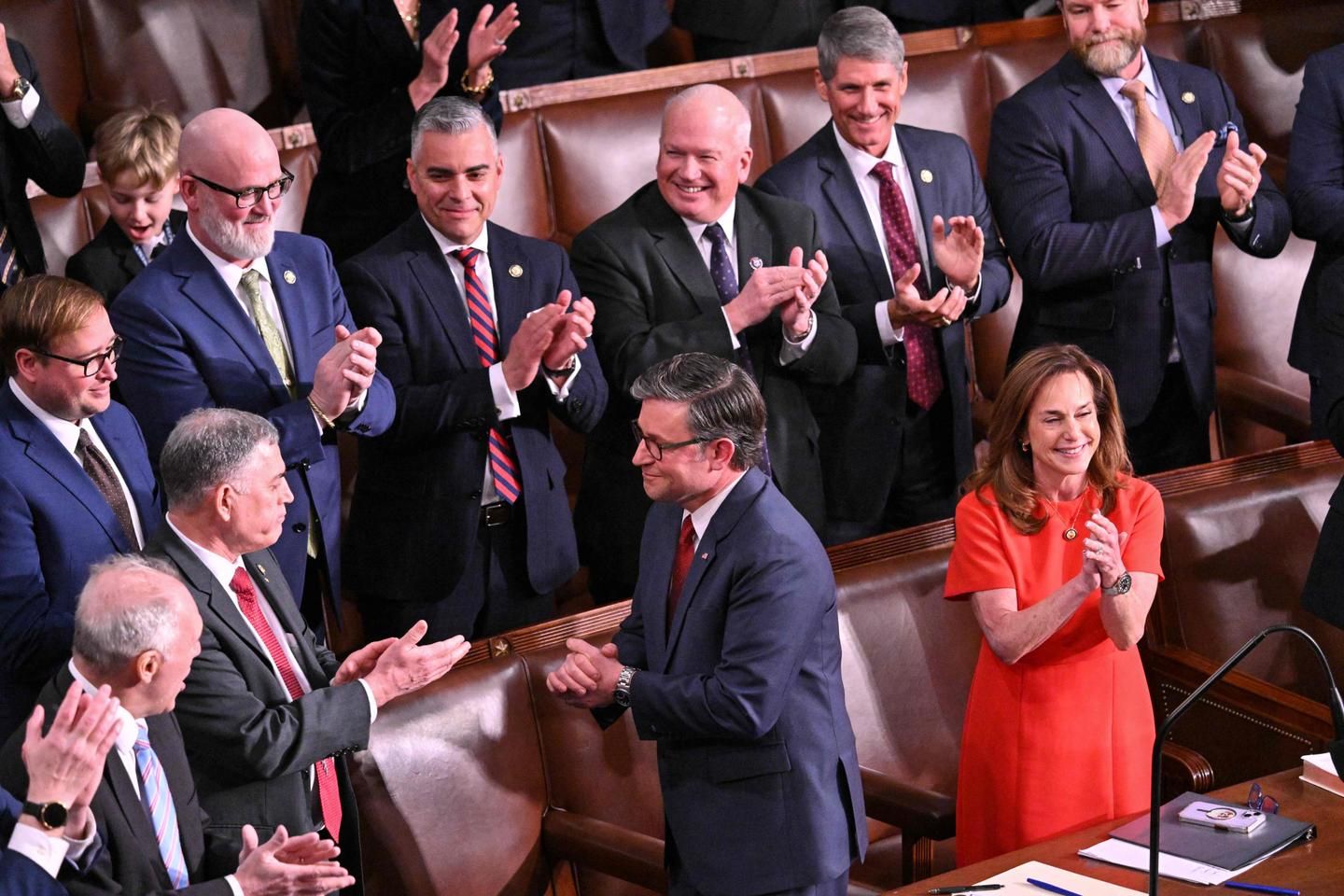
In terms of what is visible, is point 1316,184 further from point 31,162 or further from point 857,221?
point 31,162

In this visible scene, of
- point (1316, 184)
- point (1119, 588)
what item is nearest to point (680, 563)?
point (1119, 588)

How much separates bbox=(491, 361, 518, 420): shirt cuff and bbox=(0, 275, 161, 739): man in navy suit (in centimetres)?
73

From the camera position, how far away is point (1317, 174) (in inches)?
156

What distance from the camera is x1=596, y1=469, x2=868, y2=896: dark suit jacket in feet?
8.71

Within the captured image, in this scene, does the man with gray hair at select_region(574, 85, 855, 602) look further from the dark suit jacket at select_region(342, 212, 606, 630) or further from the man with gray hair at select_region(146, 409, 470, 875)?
the man with gray hair at select_region(146, 409, 470, 875)

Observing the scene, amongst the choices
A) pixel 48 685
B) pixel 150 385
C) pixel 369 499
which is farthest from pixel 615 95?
pixel 48 685

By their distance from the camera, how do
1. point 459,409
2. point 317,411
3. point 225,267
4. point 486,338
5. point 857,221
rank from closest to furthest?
point 317,411 < point 225,267 < point 459,409 < point 486,338 < point 857,221

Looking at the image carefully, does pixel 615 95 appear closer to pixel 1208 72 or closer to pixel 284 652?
pixel 1208 72

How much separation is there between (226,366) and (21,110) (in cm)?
83

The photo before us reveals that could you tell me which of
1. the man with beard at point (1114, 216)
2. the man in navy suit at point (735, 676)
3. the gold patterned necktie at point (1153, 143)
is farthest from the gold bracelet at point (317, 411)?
the gold patterned necktie at point (1153, 143)

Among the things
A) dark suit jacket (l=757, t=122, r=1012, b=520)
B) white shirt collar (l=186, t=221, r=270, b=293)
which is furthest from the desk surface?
white shirt collar (l=186, t=221, r=270, b=293)

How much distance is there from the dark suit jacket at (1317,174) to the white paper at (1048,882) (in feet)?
5.72

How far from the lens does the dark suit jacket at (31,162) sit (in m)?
3.47

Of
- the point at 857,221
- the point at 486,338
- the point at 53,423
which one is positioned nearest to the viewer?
the point at 53,423
